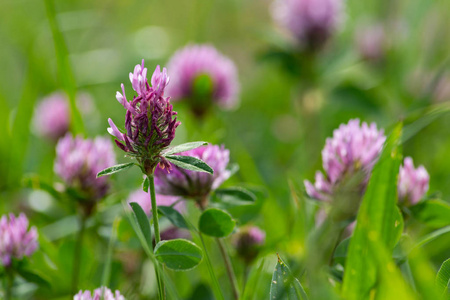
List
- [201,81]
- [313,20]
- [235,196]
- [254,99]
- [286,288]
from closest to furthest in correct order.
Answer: [286,288] → [235,196] → [201,81] → [313,20] → [254,99]

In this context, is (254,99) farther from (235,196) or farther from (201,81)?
(235,196)

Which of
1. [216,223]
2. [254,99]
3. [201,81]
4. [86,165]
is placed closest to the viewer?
[216,223]

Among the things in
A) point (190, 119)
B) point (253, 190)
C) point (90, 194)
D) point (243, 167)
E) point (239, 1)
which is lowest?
point (253, 190)

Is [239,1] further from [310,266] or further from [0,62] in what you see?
[310,266]

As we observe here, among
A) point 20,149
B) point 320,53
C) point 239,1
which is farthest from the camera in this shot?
point 239,1

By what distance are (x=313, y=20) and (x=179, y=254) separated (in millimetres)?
1243

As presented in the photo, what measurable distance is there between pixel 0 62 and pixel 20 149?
1.33 meters

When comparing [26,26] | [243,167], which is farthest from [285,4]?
[26,26]

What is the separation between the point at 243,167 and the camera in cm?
148

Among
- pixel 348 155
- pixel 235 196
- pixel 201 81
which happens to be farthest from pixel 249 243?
pixel 201 81

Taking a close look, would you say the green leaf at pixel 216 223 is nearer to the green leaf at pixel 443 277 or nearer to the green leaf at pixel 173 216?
the green leaf at pixel 173 216

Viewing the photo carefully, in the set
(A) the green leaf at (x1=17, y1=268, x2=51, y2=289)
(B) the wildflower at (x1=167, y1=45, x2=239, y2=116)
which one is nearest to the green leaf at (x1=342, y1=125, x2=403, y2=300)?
(A) the green leaf at (x1=17, y1=268, x2=51, y2=289)

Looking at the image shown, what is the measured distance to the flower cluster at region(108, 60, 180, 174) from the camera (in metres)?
0.71

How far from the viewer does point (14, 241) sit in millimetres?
916
